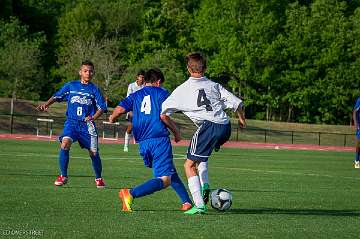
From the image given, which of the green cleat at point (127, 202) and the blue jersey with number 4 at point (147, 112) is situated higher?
the blue jersey with number 4 at point (147, 112)

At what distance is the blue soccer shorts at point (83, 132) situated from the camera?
49.3 feet

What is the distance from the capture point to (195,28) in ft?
262

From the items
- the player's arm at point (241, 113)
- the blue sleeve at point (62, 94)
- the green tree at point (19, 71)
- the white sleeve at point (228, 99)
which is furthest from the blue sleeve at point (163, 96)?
the green tree at point (19, 71)

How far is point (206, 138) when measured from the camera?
11.1m

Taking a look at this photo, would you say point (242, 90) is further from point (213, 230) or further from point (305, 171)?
point (213, 230)

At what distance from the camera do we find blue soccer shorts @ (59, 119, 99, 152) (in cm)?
1502

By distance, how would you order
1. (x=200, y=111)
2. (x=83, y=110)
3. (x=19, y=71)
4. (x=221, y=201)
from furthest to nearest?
(x=19, y=71) → (x=83, y=110) → (x=221, y=201) → (x=200, y=111)

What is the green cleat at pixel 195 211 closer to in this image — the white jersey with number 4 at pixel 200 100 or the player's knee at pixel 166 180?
the player's knee at pixel 166 180

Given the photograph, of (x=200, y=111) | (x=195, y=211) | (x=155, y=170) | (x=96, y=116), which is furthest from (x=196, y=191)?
(x=96, y=116)

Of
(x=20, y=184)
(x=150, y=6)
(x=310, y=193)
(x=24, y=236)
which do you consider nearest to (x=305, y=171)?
(x=310, y=193)

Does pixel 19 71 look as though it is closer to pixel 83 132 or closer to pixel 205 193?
pixel 83 132

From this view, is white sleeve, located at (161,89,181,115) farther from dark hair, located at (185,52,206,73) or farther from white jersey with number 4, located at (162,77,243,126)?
dark hair, located at (185,52,206,73)

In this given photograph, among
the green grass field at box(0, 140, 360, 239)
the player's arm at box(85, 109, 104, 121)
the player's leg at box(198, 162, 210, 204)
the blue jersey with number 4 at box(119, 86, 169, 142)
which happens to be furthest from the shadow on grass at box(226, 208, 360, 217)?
the player's arm at box(85, 109, 104, 121)

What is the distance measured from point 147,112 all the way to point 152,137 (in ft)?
1.00
